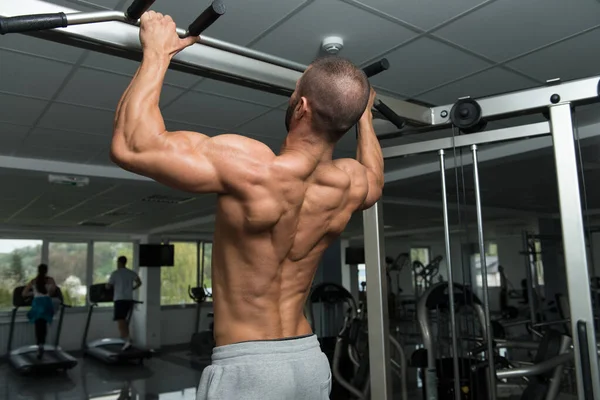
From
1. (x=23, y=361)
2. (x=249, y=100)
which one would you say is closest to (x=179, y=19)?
(x=249, y=100)

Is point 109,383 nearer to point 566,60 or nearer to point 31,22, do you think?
point 566,60

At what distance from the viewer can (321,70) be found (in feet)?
3.10

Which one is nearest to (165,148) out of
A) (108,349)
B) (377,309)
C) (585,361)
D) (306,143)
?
(306,143)

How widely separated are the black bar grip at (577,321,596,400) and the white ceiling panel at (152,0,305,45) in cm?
142

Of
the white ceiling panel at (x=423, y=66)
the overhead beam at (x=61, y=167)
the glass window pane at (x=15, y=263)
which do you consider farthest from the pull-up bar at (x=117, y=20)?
the glass window pane at (x=15, y=263)

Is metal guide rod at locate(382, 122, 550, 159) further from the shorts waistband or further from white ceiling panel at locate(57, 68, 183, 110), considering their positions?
white ceiling panel at locate(57, 68, 183, 110)

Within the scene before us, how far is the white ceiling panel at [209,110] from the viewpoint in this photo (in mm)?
2922

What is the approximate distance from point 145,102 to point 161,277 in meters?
9.03

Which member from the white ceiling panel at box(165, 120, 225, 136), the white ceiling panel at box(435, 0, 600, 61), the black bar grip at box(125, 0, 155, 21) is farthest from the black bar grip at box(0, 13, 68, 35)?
the white ceiling panel at box(165, 120, 225, 136)

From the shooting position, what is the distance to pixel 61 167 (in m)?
4.34

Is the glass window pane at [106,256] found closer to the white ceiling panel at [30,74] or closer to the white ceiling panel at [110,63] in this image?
the white ceiling panel at [30,74]

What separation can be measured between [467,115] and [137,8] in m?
1.04

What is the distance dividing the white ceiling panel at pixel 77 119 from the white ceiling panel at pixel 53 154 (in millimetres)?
664

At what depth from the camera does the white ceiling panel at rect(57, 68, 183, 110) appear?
8.31 ft
